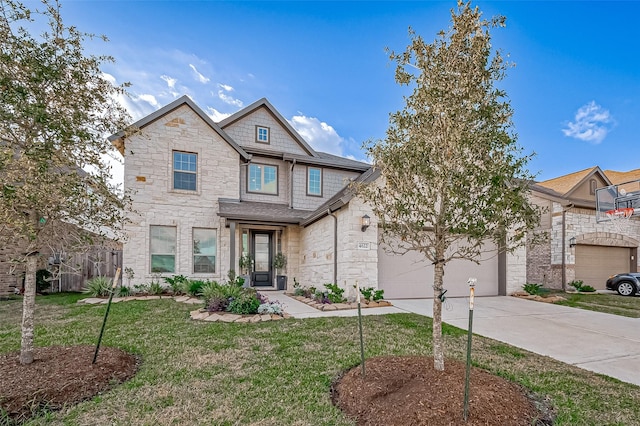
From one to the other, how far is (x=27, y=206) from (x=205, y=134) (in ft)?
28.4

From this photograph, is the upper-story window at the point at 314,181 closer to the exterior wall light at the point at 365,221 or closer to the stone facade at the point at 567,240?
the exterior wall light at the point at 365,221

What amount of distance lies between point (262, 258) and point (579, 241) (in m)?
13.4

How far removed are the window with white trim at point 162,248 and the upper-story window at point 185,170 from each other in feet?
5.12

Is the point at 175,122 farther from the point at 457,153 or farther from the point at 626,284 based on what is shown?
the point at 626,284

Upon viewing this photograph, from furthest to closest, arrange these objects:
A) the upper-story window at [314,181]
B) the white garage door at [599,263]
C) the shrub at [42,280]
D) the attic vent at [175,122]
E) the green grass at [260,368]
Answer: the white garage door at [599,263] → the upper-story window at [314,181] → the attic vent at [175,122] → the shrub at [42,280] → the green grass at [260,368]

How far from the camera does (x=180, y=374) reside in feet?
12.8

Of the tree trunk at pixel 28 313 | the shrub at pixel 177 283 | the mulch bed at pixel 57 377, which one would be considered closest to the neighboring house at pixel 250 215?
the shrub at pixel 177 283

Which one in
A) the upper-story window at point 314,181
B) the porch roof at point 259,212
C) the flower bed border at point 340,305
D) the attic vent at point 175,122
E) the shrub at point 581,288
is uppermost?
the attic vent at point 175,122

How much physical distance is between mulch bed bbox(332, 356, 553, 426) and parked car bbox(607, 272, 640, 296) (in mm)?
12784

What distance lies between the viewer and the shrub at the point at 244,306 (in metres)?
7.20

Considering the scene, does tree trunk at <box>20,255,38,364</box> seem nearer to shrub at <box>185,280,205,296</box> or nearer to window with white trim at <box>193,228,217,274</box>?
shrub at <box>185,280,205,296</box>

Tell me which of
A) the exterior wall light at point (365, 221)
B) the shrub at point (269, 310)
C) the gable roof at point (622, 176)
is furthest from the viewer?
the gable roof at point (622, 176)

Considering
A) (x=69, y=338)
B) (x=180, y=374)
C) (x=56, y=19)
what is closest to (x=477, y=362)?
(x=180, y=374)

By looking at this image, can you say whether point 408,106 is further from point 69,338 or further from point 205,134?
point 205,134
